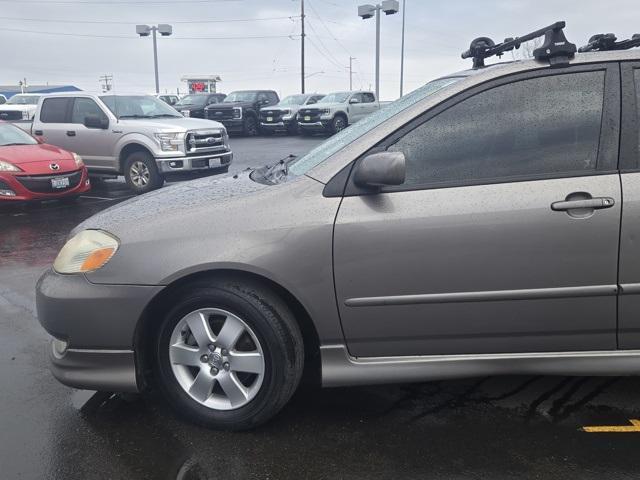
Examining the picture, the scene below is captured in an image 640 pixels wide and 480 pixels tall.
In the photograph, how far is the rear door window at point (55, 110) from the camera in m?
11.9

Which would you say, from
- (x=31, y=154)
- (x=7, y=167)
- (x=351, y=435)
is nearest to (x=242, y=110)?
(x=31, y=154)

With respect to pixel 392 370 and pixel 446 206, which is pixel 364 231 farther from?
pixel 392 370

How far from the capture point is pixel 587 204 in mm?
2695

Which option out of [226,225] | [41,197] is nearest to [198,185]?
[226,225]

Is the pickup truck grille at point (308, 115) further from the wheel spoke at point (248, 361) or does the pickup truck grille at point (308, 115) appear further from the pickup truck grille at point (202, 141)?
the wheel spoke at point (248, 361)

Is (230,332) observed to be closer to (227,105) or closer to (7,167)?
(7,167)

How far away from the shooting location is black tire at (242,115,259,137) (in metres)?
25.7

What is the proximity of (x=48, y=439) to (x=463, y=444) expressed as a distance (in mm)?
2004

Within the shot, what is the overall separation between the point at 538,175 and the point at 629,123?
19.7 inches

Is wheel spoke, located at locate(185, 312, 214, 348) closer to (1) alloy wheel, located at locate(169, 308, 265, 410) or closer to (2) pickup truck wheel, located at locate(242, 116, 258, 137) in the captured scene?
(1) alloy wheel, located at locate(169, 308, 265, 410)

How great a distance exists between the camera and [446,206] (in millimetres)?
2756

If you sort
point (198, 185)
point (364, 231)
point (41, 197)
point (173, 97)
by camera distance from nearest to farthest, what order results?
point (364, 231), point (198, 185), point (41, 197), point (173, 97)

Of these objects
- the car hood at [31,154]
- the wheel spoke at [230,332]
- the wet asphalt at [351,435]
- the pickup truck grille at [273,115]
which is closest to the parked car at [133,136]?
the car hood at [31,154]

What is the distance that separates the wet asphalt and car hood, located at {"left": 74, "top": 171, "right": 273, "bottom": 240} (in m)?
1.00
